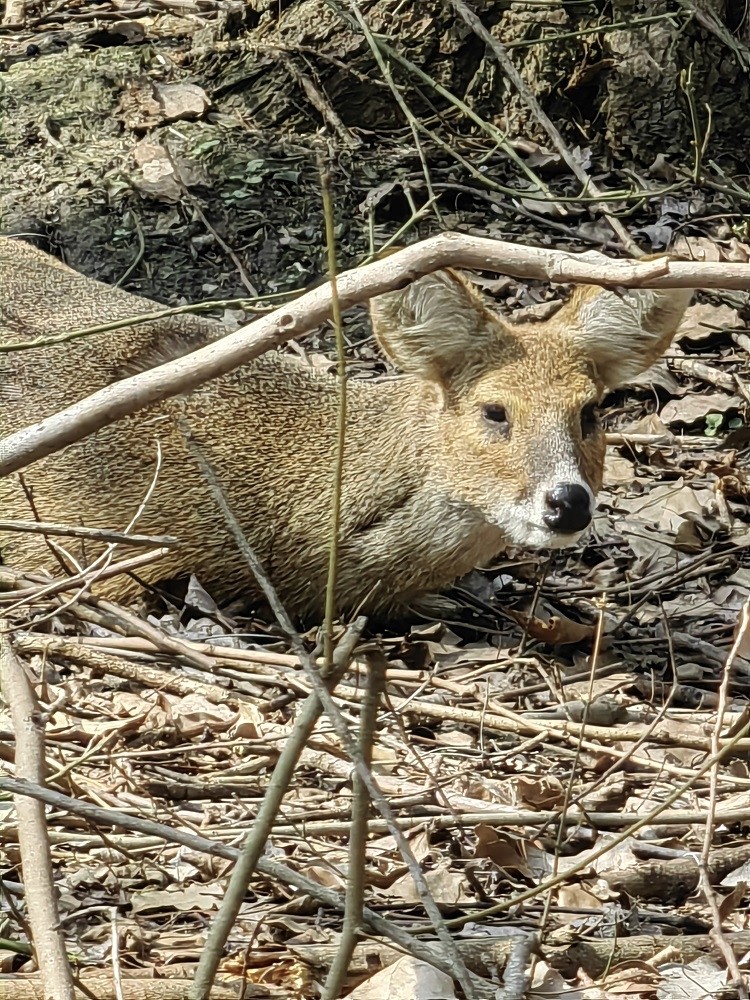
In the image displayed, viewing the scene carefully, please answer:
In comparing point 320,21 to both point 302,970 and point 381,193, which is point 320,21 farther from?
point 302,970

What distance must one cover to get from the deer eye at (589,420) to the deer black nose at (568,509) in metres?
0.42

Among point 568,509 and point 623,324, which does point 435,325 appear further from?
point 568,509

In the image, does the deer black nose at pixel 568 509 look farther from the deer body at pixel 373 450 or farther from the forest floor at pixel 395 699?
the forest floor at pixel 395 699

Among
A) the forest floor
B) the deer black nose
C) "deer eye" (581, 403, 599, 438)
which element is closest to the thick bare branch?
the forest floor

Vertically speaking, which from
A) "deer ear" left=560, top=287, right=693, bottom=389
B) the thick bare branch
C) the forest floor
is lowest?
the forest floor

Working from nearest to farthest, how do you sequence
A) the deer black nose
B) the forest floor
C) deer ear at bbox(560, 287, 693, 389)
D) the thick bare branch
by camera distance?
1. the forest floor
2. the thick bare branch
3. the deer black nose
4. deer ear at bbox(560, 287, 693, 389)

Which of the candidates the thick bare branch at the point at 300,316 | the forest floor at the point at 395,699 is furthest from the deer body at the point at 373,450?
the thick bare branch at the point at 300,316

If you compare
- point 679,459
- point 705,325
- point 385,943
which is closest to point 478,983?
point 385,943

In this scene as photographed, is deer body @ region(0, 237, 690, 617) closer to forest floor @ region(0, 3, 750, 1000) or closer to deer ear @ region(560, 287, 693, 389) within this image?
deer ear @ region(560, 287, 693, 389)

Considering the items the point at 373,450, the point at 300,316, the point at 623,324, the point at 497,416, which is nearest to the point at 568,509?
the point at 497,416

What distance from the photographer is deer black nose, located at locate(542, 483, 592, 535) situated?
5.67 metres

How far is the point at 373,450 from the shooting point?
6398 millimetres

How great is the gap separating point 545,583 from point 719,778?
2.38 metres

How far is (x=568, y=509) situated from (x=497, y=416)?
0.60m
